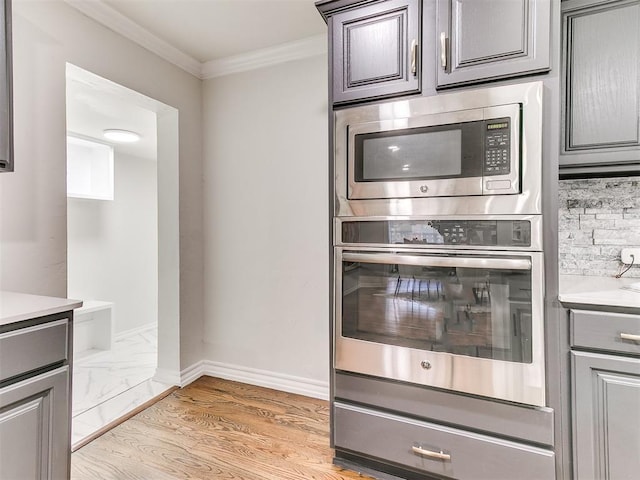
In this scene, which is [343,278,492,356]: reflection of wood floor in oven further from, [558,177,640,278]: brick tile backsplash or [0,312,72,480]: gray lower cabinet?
[0,312,72,480]: gray lower cabinet

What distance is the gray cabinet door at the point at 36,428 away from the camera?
1.12m

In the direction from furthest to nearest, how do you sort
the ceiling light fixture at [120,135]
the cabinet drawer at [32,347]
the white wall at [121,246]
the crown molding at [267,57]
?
1. the white wall at [121,246]
2. the ceiling light fixture at [120,135]
3. the crown molding at [267,57]
4. the cabinet drawer at [32,347]

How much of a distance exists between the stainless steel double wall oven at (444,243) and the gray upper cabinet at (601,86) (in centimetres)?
45

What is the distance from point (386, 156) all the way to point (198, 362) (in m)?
2.24

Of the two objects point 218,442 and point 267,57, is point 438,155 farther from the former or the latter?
point 218,442

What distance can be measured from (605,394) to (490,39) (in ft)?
4.81

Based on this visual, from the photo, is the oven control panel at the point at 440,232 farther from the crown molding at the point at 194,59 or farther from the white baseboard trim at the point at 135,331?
the white baseboard trim at the point at 135,331

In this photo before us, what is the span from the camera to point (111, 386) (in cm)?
260

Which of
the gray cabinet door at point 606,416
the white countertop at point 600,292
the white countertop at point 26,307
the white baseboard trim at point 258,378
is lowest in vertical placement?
the white baseboard trim at point 258,378

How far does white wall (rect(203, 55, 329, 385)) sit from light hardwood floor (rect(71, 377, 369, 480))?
323 millimetres

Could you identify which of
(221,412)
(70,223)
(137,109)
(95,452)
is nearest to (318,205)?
(221,412)

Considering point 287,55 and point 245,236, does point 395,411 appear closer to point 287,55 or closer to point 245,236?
point 245,236

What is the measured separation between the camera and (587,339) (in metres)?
1.29

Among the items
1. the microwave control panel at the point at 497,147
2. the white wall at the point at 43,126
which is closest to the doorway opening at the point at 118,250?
the white wall at the point at 43,126
